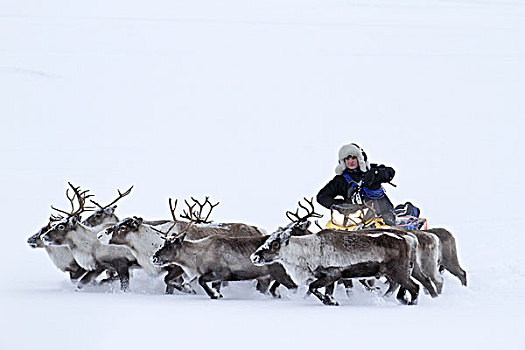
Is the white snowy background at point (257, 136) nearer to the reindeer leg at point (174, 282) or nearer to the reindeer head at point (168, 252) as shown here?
the reindeer leg at point (174, 282)

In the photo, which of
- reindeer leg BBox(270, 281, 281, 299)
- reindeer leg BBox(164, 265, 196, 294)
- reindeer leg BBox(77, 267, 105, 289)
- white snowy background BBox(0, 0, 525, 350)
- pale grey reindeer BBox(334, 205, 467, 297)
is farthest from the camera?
reindeer leg BBox(77, 267, 105, 289)

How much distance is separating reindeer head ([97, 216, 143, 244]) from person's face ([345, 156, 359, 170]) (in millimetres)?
2500

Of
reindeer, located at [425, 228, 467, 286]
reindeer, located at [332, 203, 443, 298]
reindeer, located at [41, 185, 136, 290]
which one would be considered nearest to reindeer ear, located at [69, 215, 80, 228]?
reindeer, located at [41, 185, 136, 290]

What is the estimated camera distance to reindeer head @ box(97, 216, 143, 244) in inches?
339

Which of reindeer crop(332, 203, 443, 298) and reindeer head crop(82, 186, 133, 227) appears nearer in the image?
reindeer crop(332, 203, 443, 298)

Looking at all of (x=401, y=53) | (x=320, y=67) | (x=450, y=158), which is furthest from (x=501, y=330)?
(x=401, y=53)

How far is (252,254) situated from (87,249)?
206cm

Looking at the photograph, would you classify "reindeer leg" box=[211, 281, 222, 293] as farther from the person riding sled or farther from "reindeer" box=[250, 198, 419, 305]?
the person riding sled

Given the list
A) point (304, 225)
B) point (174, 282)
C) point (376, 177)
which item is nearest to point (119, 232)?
point (174, 282)

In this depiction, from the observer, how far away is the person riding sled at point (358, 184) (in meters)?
9.46

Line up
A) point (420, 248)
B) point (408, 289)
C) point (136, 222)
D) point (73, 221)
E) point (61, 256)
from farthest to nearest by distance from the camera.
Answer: point (61, 256), point (73, 221), point (136, 222), point (420, 248), point (408, 289)

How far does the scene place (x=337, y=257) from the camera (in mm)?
7332

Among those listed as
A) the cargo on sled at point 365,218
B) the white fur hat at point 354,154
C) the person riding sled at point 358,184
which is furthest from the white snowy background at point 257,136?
the white fur hat at point 354,154

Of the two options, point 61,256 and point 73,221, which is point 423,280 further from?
point 61,256
